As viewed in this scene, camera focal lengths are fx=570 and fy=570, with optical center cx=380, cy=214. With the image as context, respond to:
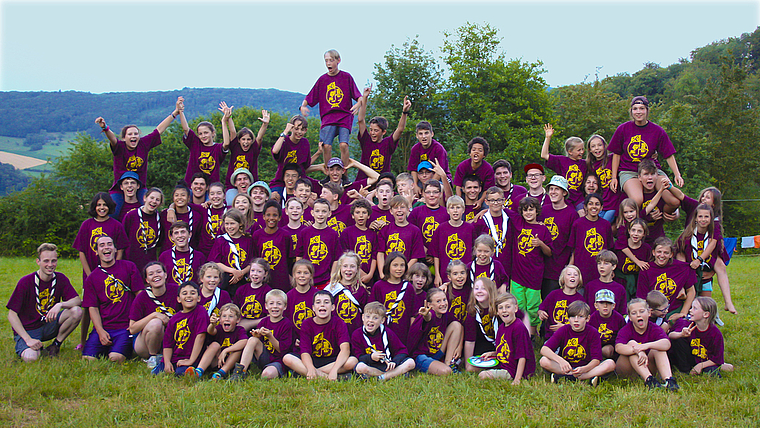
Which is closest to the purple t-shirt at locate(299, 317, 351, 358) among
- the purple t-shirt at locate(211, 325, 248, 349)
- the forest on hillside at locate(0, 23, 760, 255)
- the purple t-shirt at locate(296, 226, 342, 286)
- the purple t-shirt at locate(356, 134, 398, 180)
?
the purple t-shirt at locate(211, 325, 248, 349)

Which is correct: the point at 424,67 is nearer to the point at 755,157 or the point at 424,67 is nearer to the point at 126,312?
the point at 755,157

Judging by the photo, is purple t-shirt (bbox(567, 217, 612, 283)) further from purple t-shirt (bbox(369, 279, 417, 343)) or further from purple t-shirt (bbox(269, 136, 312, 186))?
purple t-shirt (bbox(269, 136, 312, 186))

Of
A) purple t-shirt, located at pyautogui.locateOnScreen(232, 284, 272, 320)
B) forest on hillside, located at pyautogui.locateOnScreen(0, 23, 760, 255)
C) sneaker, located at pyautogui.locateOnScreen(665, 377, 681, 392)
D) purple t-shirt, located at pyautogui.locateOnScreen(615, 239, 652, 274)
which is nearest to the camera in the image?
sneaker, located at pyautogui.locateOnScreen(665, 377, 681, 392)

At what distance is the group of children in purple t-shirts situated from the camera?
606 centimetres

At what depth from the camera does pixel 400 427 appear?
4.69 metres

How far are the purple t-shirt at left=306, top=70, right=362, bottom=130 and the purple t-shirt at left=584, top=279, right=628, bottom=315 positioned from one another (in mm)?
5075

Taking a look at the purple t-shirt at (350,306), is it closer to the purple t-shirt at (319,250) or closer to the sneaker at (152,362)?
the purple t-shirt at (319,250)

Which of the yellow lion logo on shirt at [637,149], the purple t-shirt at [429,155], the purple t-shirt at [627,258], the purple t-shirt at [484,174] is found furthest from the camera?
the purple t-shirt at [429,155]

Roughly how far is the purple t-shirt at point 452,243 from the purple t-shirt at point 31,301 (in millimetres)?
4717

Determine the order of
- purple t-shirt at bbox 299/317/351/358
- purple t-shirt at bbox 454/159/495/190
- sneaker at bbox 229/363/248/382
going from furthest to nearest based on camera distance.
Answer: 1. purple t-shirt at bbox 454/159/495/190
2. purple t-shirt at bbox 299/317/351/358
3. sneaker at bbox 229/363/248/382

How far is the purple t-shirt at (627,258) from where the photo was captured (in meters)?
7.05

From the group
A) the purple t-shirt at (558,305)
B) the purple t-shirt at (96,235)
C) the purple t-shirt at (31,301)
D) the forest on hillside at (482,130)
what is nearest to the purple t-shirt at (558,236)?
the purple t-shirt at (558,305)

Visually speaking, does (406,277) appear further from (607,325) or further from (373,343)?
(607,325)

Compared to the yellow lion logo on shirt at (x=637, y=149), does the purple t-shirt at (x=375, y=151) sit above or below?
below
